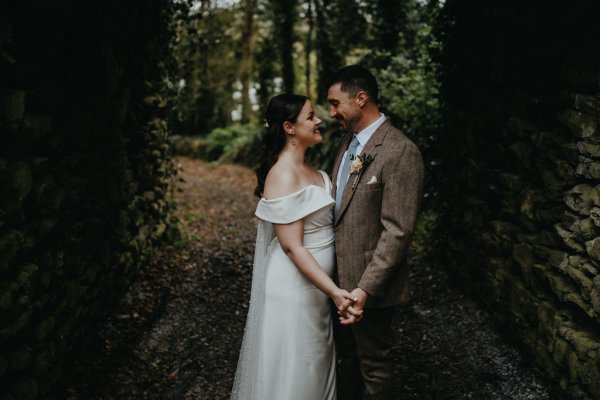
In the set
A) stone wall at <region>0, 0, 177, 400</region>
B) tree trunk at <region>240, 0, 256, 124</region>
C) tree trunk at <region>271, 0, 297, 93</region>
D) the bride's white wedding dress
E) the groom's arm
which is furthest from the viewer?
tree trunk at <region>240, 0, 256, 124</region>

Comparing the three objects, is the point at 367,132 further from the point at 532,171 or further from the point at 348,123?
the point at 532,171

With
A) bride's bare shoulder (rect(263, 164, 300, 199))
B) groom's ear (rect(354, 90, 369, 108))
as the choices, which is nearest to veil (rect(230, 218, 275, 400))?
bride's bare shoulder (rect(263, 164, 300, 199))

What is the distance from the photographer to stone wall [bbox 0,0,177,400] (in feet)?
9.25

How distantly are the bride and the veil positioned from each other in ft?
0.04

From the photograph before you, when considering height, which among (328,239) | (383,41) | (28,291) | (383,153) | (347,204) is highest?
(383,41)

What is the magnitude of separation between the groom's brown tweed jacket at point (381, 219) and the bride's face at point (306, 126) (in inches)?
15.2

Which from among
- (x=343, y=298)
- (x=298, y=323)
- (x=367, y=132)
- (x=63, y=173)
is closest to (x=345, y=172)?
(x=367, y=132)

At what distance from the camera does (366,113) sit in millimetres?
3076

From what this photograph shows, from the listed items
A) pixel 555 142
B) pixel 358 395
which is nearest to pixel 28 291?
pixel 358 395

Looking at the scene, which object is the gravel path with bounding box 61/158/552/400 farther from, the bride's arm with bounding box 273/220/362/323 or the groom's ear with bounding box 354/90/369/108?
the groom's ear with bounding box 354/90/369/108

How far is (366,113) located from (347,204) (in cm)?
64

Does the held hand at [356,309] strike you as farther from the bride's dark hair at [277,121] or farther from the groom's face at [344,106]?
the groom's face at [344,106]

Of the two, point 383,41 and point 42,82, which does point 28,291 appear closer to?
point 42,82

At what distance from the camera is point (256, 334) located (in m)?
3.18
